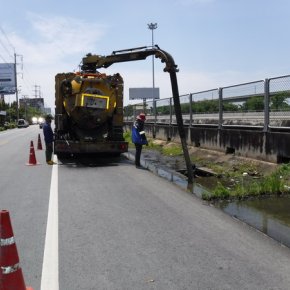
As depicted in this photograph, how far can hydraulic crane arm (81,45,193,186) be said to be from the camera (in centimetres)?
1287

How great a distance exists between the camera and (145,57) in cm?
1652

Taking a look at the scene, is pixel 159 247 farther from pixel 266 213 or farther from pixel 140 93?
pixel 140 93

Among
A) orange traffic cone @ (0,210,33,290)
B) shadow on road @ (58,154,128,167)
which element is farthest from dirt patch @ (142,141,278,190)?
orange traffic cone @ (0,210,33,290)

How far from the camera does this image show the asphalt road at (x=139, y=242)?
497 cm

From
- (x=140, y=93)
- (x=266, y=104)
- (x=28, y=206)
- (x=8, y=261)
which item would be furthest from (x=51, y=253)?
(x=140, y=93)

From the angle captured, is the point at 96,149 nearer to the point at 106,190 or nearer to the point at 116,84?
the point at 116,84

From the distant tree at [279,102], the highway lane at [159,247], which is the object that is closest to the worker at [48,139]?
the highway lane at [159,247]

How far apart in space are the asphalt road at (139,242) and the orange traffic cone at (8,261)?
0.73m

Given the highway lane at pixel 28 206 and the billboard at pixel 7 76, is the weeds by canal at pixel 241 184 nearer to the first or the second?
the highway lane at pixel 28 206

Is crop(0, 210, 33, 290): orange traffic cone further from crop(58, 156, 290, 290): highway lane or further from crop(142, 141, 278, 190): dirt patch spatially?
crop(142, 141, 278, 190): dirt patch

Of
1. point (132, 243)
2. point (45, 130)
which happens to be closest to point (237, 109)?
point (45, 130)

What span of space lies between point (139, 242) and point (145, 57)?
36.2ft

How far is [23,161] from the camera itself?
706 inches

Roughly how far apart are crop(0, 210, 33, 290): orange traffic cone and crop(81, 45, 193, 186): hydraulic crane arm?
8.09 meters
